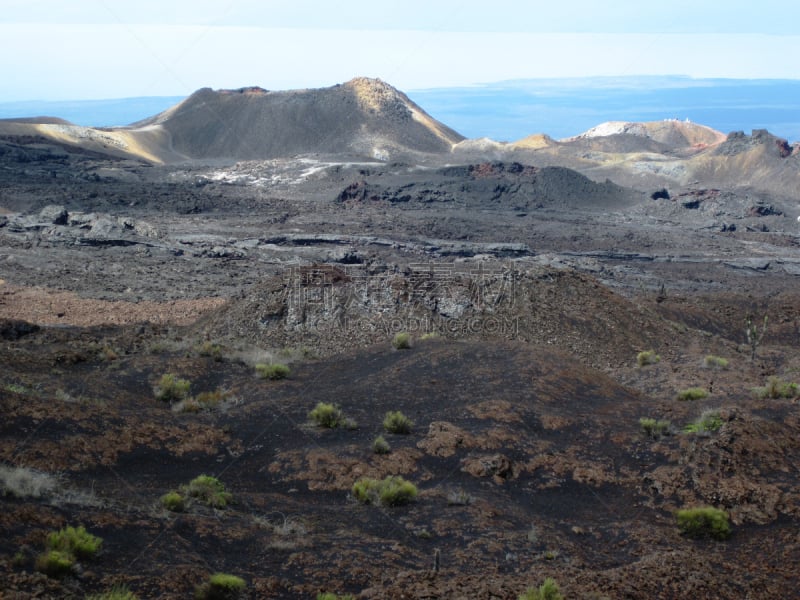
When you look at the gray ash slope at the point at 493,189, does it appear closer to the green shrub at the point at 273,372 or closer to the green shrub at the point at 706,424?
the green shrub at the point at 273,372

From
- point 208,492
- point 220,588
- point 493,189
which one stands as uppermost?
point 493,189

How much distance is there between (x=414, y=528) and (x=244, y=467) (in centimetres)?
285

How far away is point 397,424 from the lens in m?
11.0

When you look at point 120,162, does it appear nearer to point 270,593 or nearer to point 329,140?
point 329,140

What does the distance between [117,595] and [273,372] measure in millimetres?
8589

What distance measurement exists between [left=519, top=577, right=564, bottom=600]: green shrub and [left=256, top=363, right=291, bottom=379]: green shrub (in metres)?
8.35

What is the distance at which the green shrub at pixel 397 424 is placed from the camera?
1100cm

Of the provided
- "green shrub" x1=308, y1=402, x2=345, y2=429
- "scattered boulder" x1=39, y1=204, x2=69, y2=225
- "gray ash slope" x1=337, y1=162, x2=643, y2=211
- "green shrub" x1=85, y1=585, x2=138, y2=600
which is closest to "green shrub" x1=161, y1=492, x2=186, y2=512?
"green shrub" x1=85, y1=585, x2=138, y2=600

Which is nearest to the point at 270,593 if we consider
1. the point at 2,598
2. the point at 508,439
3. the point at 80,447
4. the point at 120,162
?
the point at 2,598

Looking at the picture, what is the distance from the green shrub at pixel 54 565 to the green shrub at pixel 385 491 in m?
3.60

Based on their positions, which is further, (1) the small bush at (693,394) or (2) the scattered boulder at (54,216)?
(2) the scattered boulder at (54,216)

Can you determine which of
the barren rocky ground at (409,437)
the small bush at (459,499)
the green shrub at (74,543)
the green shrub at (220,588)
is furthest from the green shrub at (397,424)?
the green shrub at (74,543)

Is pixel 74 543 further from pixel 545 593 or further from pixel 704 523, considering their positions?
pixel 704 523

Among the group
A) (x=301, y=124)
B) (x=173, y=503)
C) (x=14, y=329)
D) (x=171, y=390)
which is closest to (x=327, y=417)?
(x=171, y=390)
